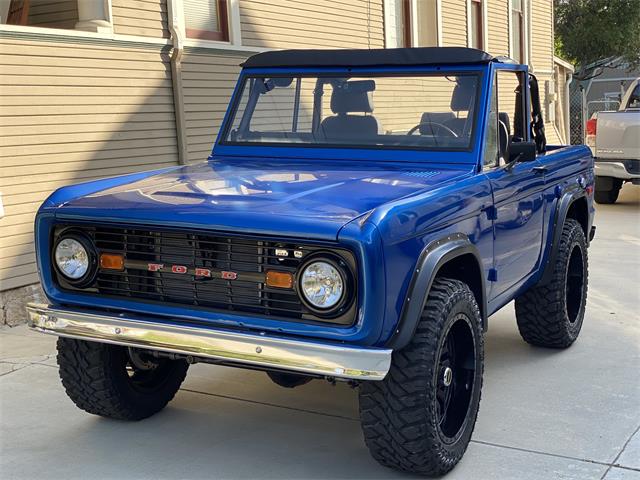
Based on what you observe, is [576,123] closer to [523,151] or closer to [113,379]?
[523,151]

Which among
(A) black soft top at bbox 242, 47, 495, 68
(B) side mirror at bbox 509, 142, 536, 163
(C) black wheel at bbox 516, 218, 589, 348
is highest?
(A) black soft top at bbox 242, 47, 495, 68

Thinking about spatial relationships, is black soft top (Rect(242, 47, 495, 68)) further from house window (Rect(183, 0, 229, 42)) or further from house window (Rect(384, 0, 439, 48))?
house window (Rect(384, 0, 439, 48))

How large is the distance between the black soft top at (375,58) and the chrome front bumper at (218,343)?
82.8 inches

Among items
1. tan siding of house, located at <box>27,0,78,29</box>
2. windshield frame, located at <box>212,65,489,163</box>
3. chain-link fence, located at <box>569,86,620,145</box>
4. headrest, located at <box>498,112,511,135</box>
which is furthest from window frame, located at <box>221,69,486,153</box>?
chain-link fence, located at <box>569,86,620,145</box>

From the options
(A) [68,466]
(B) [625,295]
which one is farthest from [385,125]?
(B) [625,295]

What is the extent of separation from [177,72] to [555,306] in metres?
4.74

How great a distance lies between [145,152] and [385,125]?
13.4 ft

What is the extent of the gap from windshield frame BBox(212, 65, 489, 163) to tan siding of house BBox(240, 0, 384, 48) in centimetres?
477

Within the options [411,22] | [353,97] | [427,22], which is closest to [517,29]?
[427,22]

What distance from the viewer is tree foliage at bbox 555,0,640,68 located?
3319 cm

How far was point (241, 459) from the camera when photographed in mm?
4180

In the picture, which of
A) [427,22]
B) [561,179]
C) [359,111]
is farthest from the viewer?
[427,22]

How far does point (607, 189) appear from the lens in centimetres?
1329

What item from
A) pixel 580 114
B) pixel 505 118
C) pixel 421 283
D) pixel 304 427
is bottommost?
pixel 304 427
